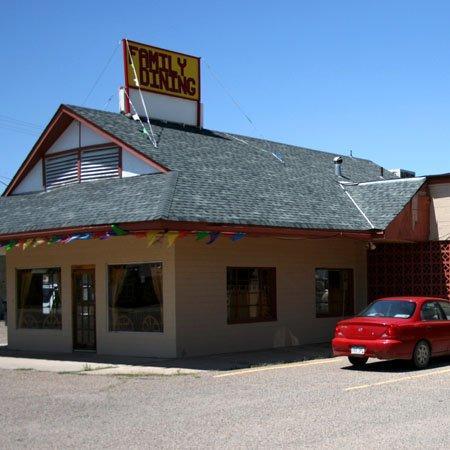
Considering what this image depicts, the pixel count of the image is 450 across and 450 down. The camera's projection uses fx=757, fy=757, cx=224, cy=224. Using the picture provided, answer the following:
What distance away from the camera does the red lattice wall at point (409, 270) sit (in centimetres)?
2111

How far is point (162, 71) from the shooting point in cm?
2305

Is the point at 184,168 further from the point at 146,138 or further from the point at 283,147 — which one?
the point at 283,147

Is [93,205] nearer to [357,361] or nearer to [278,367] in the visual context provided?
[278,367]

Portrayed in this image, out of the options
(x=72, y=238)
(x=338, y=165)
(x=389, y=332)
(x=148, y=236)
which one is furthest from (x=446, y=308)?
(x=338, y=165)

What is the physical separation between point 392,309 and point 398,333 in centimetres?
Answer: 107

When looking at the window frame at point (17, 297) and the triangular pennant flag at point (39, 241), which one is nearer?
the triangular pennant flag at point (39, 241)

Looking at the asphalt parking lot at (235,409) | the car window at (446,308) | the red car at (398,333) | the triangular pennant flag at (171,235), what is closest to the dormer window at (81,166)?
the triangular pennant flag at (171,235)

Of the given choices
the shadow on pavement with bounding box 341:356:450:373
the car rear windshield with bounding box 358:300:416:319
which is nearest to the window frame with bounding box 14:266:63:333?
the shadow on pavement with bounding box 341:356:450:373

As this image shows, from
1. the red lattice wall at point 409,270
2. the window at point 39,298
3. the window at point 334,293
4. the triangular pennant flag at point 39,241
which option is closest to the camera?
the triangular pennant flag at point 39,241

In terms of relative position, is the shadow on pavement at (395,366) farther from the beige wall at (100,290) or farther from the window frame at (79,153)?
the window frame at (79,153)

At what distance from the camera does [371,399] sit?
1100 cm

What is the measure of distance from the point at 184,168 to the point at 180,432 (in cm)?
1066

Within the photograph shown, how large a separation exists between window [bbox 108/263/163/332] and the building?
0.12 feet

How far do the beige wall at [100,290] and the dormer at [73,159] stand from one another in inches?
78.4
